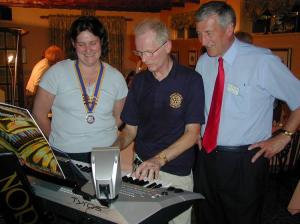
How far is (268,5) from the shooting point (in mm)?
5125

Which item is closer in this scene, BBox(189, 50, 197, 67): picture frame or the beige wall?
the beige wall

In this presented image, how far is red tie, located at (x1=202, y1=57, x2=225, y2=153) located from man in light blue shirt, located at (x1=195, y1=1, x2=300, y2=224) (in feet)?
0.08

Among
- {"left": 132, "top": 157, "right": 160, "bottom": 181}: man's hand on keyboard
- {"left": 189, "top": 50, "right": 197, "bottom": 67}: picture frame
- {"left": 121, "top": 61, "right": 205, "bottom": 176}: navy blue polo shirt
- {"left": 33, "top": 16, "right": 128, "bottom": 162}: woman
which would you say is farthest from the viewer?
{"left": 189, "top": 50, "right": 197, "bottom": 67}: picture frame

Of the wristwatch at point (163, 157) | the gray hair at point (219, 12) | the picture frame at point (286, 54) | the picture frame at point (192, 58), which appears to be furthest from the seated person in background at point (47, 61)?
the wristwatch at point (163, 157)

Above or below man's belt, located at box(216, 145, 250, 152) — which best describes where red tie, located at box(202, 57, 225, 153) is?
above

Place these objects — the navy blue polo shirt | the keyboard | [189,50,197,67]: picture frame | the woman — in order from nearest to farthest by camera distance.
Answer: the keyboard
the navy blue polo shirt
the woman
[189,50,197,67]: picture frame

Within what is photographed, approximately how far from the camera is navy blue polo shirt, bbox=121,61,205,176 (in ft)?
5.48

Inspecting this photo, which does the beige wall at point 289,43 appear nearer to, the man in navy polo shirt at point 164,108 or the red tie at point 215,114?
the red tie at point 215,114

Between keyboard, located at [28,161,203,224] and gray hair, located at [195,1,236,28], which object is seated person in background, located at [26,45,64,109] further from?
keyboard, located at [28,161,203,224]

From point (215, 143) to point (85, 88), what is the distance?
76cm

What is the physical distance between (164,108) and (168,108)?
20 mm

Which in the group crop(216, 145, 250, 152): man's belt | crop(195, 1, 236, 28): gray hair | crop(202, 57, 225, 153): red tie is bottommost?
crop(216, 145, 250, 152): man's belt

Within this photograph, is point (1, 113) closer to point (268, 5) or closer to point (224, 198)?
point (224, 198)

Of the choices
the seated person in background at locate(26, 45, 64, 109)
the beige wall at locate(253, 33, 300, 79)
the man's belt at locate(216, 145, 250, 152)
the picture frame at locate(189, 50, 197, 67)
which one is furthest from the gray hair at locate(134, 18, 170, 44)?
the picture frame at locate(189, 50, 197, 67)
